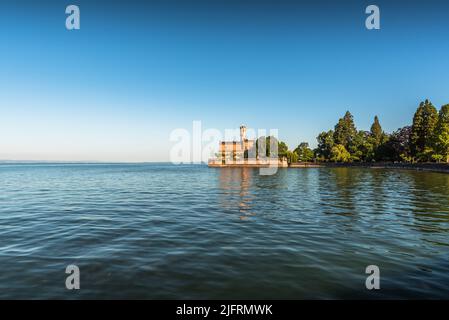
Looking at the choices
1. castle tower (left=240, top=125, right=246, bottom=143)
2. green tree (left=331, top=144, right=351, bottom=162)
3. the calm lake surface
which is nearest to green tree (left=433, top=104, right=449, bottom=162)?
green tree (left=331, top=144, right=351, bottom=162)

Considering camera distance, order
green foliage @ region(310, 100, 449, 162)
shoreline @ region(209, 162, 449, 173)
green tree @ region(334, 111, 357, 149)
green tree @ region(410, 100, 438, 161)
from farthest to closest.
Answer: green tree @ region(334, 111, 357, 149)
green tree @ region(410, 100, 438, 161)
green foliage @ region(310, 100, 449, 162)
shoreline @ region(209, 162, 449, 173)

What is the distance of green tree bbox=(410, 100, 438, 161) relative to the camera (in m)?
88.2

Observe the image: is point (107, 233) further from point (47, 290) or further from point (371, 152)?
point (371, 152)

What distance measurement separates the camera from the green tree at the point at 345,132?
135 meters

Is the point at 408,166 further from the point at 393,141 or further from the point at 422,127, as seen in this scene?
the point at 393,141

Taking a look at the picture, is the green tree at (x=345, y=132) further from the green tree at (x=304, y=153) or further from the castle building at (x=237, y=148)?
the castle building at (x=237, y=148)

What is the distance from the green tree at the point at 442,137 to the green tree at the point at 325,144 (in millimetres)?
56041

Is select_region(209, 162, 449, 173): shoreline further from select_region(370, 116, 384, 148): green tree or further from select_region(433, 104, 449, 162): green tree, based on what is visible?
select_region(370, 116, 384, 148): green tree

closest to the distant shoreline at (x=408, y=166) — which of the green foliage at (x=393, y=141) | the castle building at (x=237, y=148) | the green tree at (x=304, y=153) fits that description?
the green foliage at (x=393, y=141)

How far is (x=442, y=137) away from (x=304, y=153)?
87.3m

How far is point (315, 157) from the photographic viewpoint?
15162cm

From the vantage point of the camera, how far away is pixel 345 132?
136500 mm
